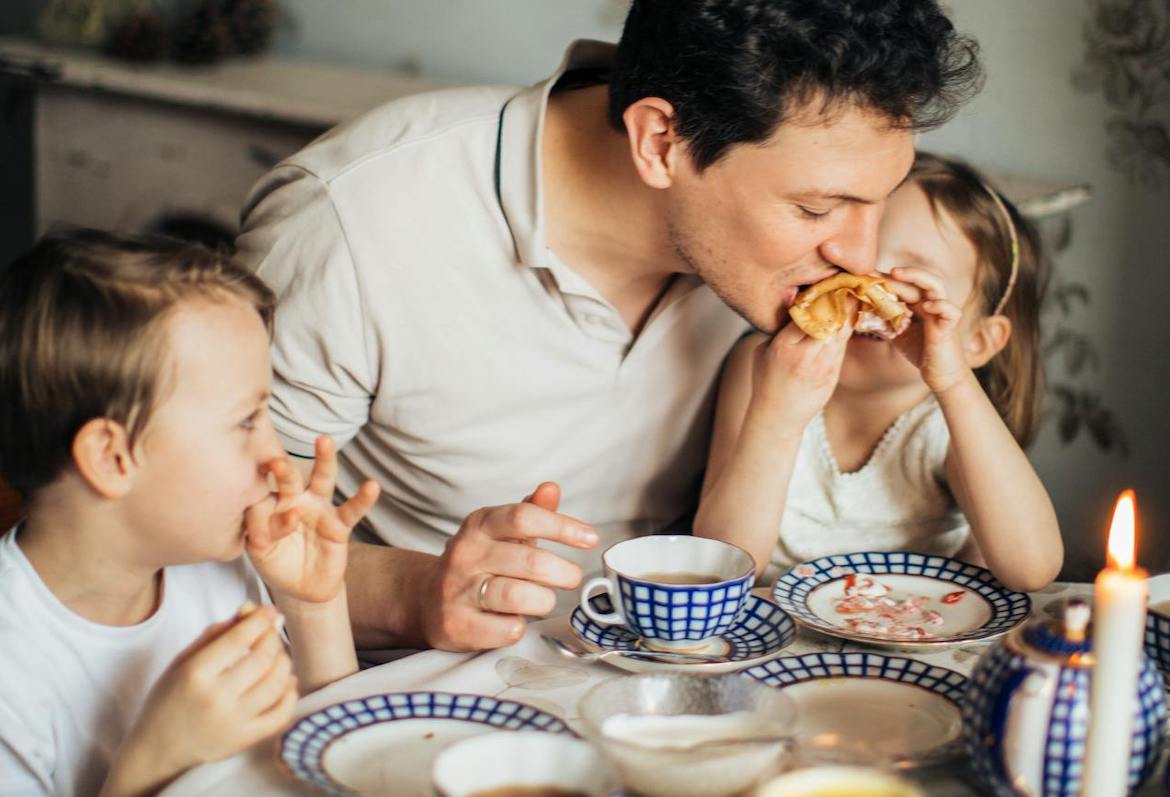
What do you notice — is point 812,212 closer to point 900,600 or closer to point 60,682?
point 900,600

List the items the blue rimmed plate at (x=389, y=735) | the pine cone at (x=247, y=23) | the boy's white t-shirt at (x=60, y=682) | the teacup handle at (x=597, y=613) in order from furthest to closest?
the pine cone at (x=247, y=23)
the teacup handle at (x=597, y=613)
the boy's white t-shirt at (x=60, y=682)
the blue rimmed plate at (x=389, y=735)

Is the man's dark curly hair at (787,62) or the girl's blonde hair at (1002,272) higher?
the man's dark curly hair at (787,62)

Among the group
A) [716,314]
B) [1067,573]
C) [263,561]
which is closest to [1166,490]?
[1067,573]

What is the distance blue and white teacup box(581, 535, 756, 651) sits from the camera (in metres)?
1.16

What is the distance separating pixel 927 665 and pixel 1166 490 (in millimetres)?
1512

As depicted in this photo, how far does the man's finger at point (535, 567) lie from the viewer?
4.14 feet

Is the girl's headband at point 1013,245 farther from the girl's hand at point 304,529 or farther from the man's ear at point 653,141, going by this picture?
the girl's hand at point 304,529

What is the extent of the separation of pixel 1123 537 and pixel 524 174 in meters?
1.00

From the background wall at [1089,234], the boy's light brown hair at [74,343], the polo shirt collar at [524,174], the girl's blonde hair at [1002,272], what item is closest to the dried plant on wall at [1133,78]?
the background wall at [1089,234]

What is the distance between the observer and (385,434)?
1.76 metres

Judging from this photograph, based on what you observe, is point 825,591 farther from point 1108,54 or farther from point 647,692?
point 1108,54

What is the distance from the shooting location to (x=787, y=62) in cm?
147

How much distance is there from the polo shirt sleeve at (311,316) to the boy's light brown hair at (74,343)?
1.44 feet

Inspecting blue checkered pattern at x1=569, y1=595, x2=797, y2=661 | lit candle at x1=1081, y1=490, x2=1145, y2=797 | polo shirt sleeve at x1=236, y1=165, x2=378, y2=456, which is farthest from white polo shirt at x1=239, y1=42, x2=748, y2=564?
lit candle at x1=1081, y1=490, x2=1145, y2=797
